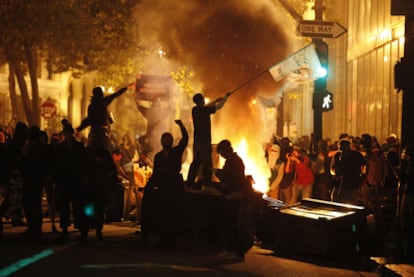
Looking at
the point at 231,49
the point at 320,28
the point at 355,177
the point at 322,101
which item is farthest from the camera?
the point at 231,49

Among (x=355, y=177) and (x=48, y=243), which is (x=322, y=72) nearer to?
(x=355, y=177)

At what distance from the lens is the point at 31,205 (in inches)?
412

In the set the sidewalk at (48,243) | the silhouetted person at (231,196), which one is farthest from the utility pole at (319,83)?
the silhouetted person at (231,196)

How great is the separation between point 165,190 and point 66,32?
1622 cm

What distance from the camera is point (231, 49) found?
20.4 meters

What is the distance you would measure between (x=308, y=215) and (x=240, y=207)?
1069 millimetres

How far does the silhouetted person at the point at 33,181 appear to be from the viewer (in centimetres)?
1044

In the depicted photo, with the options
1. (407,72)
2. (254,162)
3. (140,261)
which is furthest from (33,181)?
(254,162)

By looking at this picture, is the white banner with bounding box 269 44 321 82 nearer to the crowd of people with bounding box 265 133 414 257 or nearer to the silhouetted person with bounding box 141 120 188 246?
the crowd of people with bounding box 265 133 414 257

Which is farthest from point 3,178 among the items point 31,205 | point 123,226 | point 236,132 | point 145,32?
point 145,32

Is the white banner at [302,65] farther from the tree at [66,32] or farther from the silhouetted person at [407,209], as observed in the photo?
the tree at [66,32]

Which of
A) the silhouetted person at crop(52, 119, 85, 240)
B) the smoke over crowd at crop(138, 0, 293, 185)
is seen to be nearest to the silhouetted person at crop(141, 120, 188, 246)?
the silhouetted person at crop(52, 119, 85, 240)

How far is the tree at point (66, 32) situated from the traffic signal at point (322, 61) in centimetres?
1166

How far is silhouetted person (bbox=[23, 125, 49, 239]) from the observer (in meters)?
10.4
